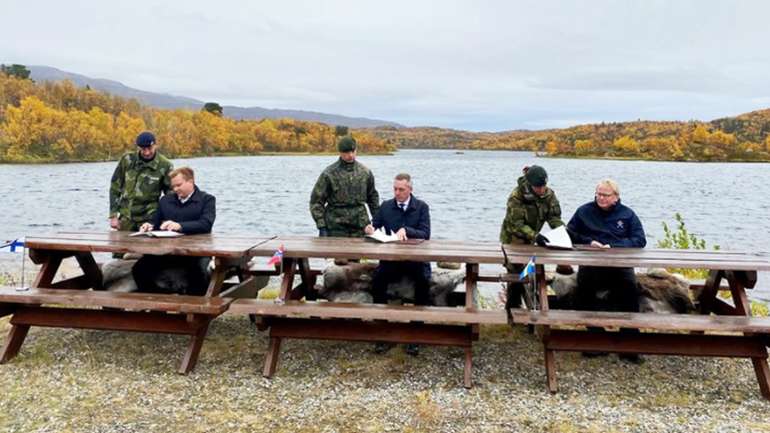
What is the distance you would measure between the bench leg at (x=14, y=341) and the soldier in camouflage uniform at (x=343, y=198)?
9.94 ft

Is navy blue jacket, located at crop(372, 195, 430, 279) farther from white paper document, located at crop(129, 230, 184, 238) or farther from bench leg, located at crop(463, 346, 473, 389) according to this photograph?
white paper document, located at crop(129, 230, 184, 238)

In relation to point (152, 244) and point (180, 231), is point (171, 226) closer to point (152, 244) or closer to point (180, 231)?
point (180, 231)

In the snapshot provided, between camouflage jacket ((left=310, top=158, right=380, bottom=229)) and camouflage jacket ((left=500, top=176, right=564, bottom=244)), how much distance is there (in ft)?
5.21

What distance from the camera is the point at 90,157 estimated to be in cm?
7756

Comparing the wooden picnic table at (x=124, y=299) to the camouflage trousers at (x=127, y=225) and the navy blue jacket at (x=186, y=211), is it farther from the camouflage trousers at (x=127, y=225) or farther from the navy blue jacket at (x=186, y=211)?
the camouflage trousers at (x=127, y=225)

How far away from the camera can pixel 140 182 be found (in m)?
6.98

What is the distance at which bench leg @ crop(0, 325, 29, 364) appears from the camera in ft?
16.9

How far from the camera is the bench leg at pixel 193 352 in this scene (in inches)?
193

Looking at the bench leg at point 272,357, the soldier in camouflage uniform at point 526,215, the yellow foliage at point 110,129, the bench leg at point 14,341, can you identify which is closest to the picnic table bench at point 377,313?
the bench leg at point 272,357

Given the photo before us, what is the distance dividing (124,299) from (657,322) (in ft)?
14.0

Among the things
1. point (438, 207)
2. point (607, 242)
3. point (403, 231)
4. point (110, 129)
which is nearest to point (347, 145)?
point (403, 231)

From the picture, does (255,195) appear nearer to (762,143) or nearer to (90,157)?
(90,157)

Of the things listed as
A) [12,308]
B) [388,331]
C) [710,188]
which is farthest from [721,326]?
[710,188]

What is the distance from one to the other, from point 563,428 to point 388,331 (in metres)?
1.64
